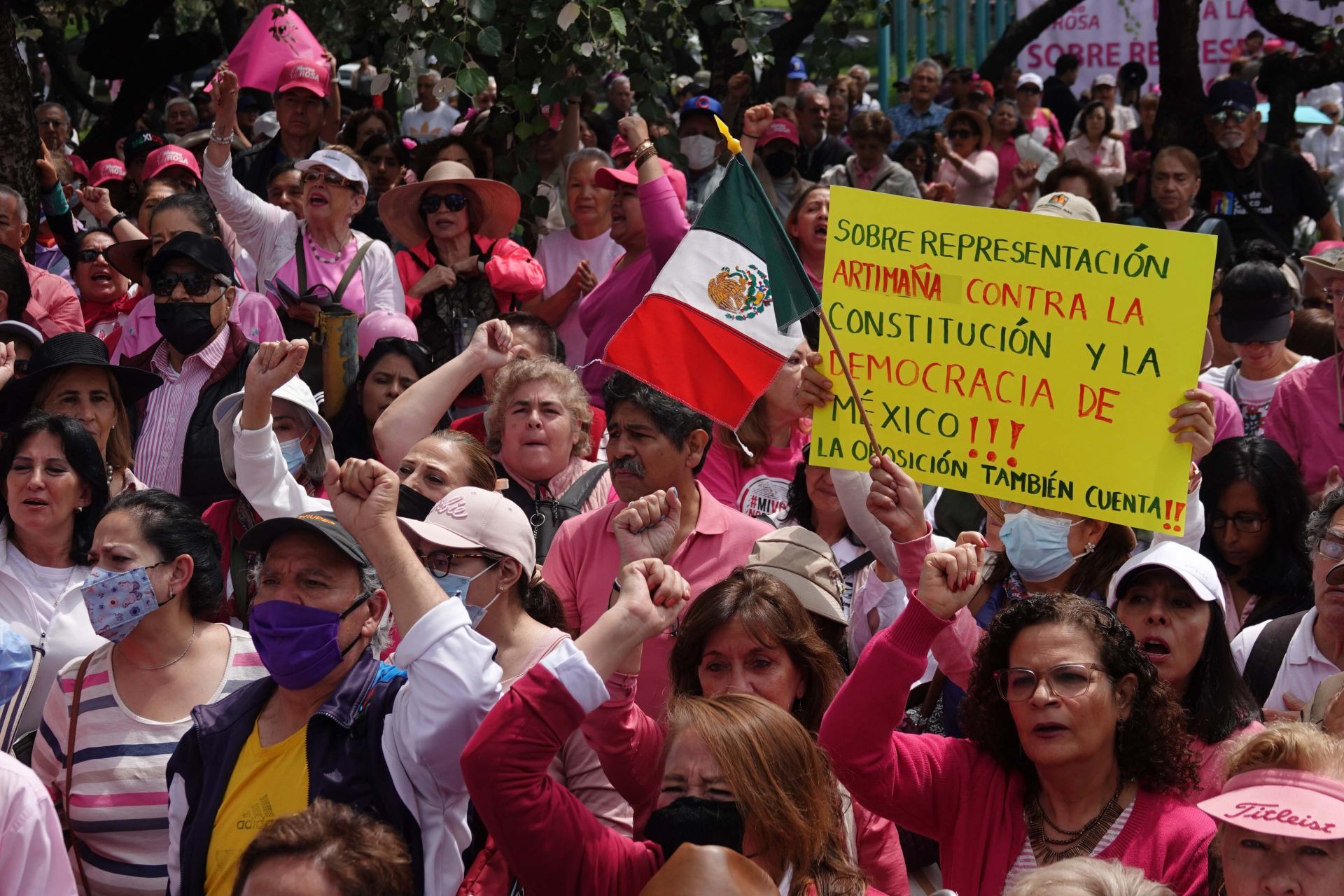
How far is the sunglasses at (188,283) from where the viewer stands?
20.8 feet

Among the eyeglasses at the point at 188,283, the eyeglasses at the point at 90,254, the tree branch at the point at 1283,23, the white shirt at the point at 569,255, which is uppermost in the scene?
the eyeglasses at the point at 188,283

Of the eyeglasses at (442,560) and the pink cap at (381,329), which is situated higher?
the eyeglasses at (442,560)

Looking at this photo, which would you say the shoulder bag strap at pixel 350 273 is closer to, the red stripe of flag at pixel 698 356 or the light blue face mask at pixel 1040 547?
the red stripe of flag at pixel 698 356

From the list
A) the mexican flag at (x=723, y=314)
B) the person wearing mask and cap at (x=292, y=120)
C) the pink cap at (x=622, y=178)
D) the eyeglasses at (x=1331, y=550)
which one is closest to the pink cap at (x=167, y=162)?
the person wearing mask and cap at (x=292, y=120)

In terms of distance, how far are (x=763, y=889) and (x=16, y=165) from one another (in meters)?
7.47

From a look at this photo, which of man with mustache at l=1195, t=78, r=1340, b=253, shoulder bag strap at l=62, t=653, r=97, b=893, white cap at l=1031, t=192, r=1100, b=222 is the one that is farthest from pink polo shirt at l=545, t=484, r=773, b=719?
man with mustache at l=1195, t=78, r=1340, b=253

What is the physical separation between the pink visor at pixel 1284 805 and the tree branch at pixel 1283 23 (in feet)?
41.7

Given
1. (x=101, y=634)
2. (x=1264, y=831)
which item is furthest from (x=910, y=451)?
(x=101, y=634)

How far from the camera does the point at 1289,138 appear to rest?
13570 mm

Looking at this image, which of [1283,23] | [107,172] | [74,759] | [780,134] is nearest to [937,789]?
[74,759]

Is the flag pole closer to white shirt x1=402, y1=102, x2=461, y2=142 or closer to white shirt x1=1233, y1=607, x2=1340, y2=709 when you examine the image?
white shirt x1=1233, y1=607, x2=1340, y2=709

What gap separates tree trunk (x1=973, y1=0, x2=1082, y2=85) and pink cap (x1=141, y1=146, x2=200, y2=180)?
40.9ft

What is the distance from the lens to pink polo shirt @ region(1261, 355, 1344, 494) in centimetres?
643

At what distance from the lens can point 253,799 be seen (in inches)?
140
